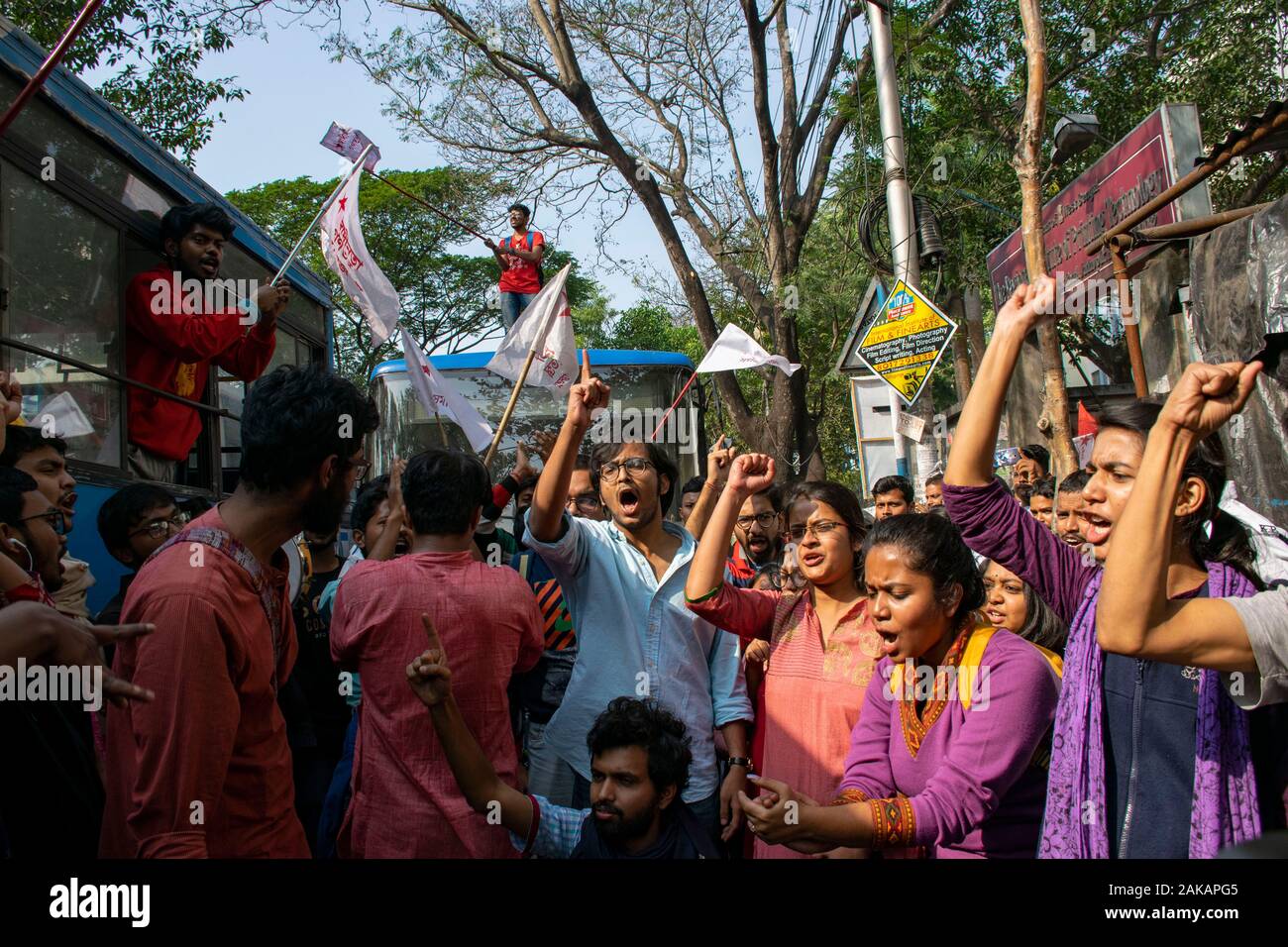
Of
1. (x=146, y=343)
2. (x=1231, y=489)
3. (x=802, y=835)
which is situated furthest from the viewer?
(x=146, y=343)

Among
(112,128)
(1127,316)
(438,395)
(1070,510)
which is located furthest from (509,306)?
(1070,510)

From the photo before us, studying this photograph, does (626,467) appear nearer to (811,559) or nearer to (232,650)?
(811,559)

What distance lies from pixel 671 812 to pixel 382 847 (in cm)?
78

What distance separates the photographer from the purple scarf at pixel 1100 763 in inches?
76.0

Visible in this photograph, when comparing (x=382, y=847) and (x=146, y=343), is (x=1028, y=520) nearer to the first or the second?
(x=382, y=847)

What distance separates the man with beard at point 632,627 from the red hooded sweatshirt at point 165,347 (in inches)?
99.1

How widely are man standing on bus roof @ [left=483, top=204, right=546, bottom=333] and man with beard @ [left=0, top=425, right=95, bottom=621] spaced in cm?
591

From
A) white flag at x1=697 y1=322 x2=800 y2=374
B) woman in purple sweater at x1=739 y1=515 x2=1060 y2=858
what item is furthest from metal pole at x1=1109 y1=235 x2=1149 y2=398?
woman in purple sweater at x1=739 y1=515 x2=1060 y2=858

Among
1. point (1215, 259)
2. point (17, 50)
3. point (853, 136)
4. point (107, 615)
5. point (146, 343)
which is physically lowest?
point (107, 615)

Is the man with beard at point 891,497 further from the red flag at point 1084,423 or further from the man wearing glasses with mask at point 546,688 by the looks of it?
the red flag at point 1084,423
